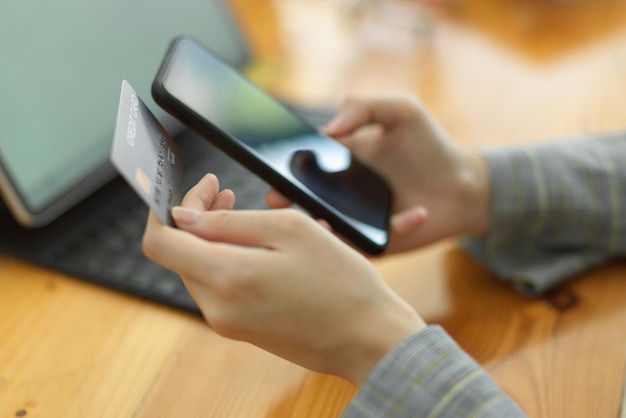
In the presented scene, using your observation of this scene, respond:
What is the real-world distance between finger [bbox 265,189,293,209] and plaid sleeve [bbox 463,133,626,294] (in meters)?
0.20

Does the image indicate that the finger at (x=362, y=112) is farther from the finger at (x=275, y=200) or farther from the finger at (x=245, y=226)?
the finger at (x=245, y=226)

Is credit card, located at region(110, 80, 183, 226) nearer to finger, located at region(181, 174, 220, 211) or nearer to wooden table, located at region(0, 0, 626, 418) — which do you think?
finger, located at region(181, 174, 220, 211)

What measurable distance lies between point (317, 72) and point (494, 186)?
0.36 meters

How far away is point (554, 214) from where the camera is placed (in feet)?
1.85

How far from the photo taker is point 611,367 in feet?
1.52

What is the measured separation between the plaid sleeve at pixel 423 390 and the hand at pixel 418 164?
0.66 ft

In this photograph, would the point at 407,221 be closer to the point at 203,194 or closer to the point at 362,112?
the point at 362,112

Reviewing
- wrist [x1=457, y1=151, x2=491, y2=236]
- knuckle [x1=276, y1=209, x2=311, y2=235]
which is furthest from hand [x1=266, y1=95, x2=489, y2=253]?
knuckle [x1=276, y1=209, x2=311, y2=235]

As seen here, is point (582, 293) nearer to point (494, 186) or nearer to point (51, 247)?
point (494, 186)

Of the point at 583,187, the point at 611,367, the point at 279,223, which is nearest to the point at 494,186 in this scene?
the point at 583,187

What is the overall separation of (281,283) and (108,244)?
0.27m

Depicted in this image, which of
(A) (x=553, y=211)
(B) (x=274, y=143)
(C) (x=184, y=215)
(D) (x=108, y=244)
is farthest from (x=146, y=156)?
(A) (x=553, y=211)

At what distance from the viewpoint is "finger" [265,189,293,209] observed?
472 mm

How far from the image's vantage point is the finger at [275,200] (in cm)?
47
